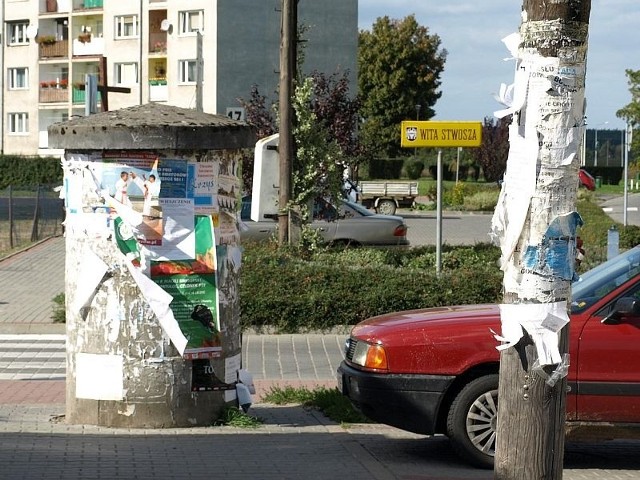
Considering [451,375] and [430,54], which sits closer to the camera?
[451,375]

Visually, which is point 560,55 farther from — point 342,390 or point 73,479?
point 342,390

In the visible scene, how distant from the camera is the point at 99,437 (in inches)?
336

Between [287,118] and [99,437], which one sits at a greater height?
[287,118]

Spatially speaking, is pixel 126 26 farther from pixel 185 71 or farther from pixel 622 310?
pixel 622 310

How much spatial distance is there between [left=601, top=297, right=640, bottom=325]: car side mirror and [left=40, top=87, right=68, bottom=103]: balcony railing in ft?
234

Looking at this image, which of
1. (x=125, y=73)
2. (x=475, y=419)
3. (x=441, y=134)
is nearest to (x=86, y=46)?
(x=125, y=73)

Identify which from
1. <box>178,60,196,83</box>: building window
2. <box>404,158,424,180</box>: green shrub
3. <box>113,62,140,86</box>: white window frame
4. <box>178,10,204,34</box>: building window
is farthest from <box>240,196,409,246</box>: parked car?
<box>404,158,424,180</box>: green shrub

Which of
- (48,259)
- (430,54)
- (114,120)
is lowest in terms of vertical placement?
(48,259)

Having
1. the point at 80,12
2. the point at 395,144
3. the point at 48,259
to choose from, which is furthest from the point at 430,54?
the point at 48,259

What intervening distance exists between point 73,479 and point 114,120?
2.92 meters

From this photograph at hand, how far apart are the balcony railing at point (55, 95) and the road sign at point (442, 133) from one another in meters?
61.9

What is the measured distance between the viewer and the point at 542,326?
4480mm

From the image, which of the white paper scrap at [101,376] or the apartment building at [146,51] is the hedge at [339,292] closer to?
the white paper scrap at [101,376]

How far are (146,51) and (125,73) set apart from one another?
2.29 m
